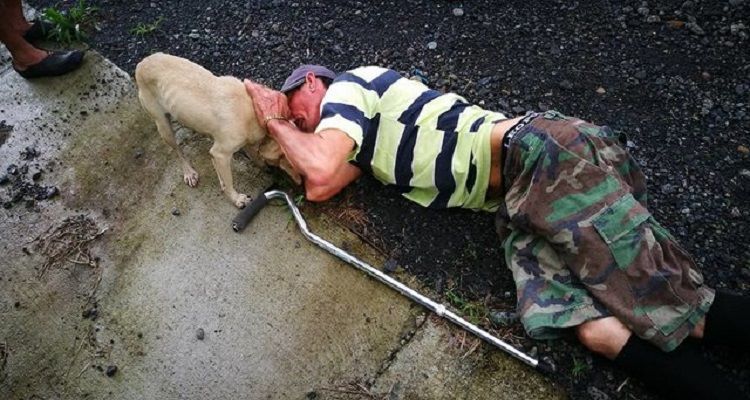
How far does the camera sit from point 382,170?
299cm

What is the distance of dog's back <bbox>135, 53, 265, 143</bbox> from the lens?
9.41 ft

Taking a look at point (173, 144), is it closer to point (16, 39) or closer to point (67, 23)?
point (16, 39)

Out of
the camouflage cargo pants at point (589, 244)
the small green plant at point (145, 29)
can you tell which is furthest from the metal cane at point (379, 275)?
the small green plant at point (145, 29)

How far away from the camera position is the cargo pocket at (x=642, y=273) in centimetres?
236

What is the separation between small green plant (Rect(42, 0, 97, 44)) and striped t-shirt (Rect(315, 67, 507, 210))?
92.7 inches

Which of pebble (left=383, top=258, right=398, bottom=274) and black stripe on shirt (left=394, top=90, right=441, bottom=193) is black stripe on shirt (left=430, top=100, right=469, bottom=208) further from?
pebble (left=383, top=258, right=398, bottom=274)

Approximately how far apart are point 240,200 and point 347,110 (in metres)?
0.92

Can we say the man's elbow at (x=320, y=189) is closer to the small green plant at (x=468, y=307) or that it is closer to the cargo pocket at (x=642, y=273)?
the small green plant at (x=468, y=307)

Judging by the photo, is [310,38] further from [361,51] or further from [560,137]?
[560,137]

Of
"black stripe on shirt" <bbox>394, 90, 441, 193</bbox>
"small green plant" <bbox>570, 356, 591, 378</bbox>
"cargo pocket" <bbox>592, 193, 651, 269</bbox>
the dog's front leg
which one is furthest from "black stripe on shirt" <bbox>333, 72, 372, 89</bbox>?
"small green plant" <bbox>570, 356, 591, 378</bbox>

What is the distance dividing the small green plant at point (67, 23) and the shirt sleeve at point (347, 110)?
2346 mm

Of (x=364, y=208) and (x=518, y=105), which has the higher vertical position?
(x=518, y=105)

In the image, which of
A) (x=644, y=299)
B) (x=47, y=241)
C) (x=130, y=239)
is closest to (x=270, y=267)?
(x=130, y=239)

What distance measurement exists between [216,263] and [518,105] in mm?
1967
